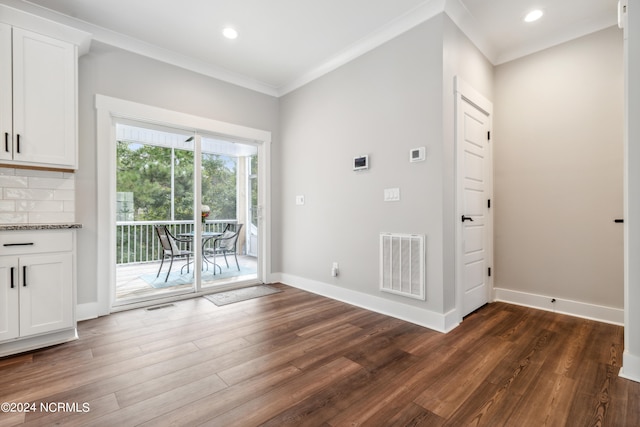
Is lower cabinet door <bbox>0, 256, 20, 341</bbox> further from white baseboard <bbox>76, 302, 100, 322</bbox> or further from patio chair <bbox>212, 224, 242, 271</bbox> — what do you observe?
patio chair <bbox>212, 224, 242, 271</bbox>

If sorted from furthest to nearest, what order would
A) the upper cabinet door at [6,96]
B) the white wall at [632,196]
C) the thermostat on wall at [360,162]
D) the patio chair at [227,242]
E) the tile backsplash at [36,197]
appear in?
1. the patio chair at [227,242]
2. the thermostat on wall at [360,162]
3. the tile backsplash at [36,197]
4. the upper cabinet door at [6,96]
5. the white wall at [632,196]

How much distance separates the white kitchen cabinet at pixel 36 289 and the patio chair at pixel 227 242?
1.82 metres

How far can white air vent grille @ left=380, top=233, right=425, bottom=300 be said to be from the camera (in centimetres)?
282

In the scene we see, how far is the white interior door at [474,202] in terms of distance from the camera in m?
2.93

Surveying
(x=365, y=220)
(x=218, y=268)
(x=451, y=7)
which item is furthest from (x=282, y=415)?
(x=451, y=7)

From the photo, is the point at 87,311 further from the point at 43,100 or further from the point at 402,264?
the point at 402,264

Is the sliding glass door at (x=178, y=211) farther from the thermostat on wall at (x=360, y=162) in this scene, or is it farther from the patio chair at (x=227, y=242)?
the thermostat on wall at (x=360, y=162)

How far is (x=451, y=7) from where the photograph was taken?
267 centimetres

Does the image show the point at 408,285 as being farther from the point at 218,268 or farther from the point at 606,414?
the point at 218,268

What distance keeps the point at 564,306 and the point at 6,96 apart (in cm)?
544

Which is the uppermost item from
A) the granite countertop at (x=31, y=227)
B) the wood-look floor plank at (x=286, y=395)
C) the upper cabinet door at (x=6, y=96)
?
the upper cabinet door at (x=6, y=96)

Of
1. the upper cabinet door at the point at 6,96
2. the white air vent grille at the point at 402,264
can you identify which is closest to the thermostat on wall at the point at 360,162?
the white air vent grille at the point at 402,264

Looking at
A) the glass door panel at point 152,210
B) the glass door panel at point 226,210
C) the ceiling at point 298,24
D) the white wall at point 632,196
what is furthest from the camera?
the glass door panel at point 226,210

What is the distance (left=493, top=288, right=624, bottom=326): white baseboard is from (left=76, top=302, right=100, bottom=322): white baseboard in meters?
4.45
